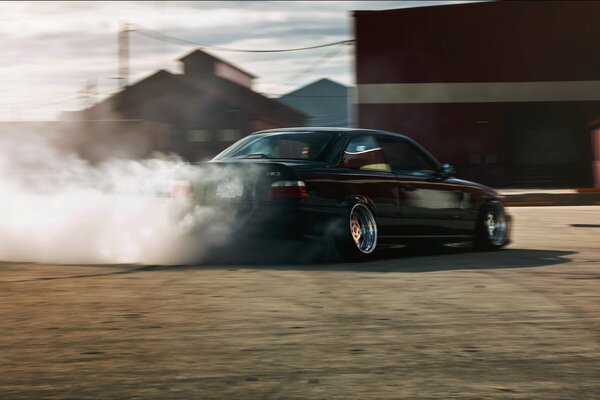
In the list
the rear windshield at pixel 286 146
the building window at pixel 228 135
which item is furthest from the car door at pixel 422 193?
the building window at pixel 228 135

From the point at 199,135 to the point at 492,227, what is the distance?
161 ft

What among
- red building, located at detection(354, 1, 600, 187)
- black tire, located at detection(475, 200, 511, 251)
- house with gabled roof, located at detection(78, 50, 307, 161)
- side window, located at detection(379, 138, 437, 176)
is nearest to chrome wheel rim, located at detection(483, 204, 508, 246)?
black tire, located at detection(475, 200, 511, 251)

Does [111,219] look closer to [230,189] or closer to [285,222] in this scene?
[230,189]

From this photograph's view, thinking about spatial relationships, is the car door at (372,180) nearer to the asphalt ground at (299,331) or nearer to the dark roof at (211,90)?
the asphalt ground at (299,331)

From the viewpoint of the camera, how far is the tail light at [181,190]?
29.6 ft

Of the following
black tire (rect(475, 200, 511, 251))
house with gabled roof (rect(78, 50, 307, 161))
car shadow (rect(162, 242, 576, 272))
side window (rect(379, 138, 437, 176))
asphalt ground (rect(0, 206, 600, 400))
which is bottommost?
asphalt ground (rect(0, 206, 600, 400))

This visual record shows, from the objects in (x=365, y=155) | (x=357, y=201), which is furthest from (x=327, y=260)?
(x=365, y=155)

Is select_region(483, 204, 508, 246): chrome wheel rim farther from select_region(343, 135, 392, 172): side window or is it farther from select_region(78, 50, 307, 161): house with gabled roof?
select_region(78, 50, 307, 161): house with gabled roof

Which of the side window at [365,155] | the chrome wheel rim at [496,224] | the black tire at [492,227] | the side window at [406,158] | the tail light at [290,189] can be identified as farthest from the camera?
the chrome wheel rim at [496,224]

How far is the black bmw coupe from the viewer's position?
28.2 ft

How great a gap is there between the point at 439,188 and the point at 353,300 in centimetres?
396

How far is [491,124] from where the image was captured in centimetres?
3856

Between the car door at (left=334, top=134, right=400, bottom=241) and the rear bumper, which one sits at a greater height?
the car door at (left=334, top=134, right=400, bottom=241)

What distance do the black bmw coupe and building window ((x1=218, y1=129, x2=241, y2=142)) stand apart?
4858cm
